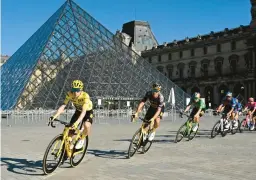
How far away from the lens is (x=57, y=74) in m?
28.4

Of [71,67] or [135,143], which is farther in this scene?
[71,67]

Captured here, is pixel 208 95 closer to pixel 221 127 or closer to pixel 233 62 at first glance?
pixel 233 62

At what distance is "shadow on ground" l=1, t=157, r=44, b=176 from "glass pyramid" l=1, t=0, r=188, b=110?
17932 mm

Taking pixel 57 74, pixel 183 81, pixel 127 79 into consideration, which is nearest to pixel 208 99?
pixel 183 81

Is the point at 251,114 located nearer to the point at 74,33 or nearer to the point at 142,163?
the point at 142,163

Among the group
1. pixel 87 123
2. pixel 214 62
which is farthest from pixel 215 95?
pixel 87 123

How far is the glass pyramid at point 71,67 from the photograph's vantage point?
26.4 meters

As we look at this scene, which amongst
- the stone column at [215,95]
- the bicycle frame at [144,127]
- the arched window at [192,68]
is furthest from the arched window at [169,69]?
the bicycle frame at [144,127]

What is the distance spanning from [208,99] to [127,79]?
3560 centimetres

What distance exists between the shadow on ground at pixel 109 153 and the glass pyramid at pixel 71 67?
17.0m

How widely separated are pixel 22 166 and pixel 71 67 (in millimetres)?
23318

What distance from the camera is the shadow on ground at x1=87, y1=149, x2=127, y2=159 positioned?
25.7 feet

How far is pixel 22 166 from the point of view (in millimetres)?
6508

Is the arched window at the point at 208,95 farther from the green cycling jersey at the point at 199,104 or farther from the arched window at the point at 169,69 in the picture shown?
the green cycling jersey at the point at 199,104
